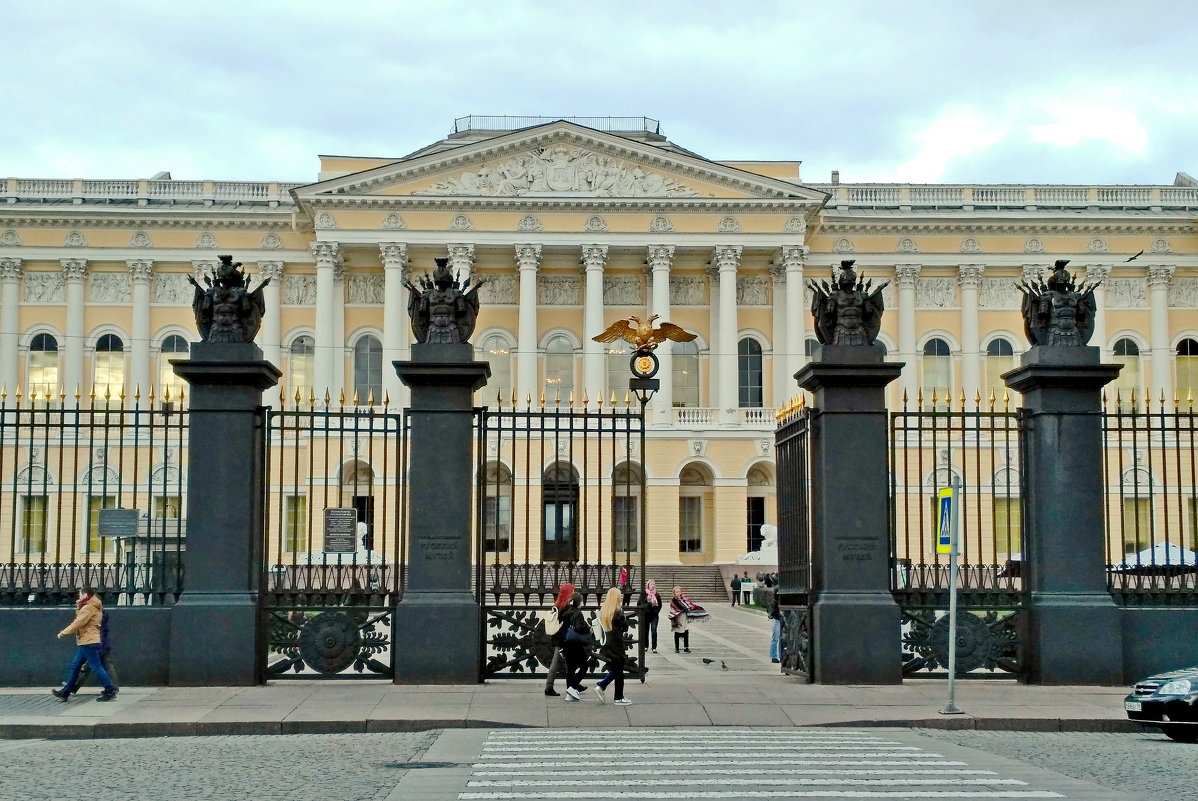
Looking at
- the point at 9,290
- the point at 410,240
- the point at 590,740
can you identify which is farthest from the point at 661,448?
the point at 590,740

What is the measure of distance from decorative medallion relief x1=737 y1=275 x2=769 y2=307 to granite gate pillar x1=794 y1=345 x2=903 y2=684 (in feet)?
151

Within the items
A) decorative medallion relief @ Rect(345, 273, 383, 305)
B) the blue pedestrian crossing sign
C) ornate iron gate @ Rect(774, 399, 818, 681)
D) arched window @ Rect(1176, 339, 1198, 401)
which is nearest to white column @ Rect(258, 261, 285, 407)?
decorative medallion relief @ Rect(345, 273, 383, 305)

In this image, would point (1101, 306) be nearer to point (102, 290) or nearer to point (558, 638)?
point (102, 290)

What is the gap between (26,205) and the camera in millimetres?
62531

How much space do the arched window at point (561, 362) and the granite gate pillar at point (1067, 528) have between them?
44.3 m

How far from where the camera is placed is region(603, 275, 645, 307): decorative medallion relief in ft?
211

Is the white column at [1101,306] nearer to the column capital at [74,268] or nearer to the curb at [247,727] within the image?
the column capital at [74,268]

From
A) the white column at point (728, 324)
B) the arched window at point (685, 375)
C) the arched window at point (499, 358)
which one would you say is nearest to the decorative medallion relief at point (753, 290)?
the white column at point (728, 324)

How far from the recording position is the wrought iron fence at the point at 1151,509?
18672 millimetres

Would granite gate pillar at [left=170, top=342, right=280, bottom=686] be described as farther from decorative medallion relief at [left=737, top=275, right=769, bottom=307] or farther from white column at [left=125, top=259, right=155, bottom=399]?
decorative medallion relief at [left=737, top=275, right=769, bottom=307]

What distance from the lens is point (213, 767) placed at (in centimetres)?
1234

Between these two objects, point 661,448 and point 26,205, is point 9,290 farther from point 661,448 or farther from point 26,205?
point 661,448

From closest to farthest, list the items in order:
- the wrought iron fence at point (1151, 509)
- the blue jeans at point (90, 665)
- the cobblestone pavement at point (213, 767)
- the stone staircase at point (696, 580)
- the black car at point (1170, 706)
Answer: the cobblestone pavement at point (213, 767), the black car at point (1170, 706), the blue jeans at point (90, 665), the wrought iron fence at point (1151, 509), the stone staircase at point (696, 580)

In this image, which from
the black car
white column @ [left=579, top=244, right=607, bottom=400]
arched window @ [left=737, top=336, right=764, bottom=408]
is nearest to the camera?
the black car
